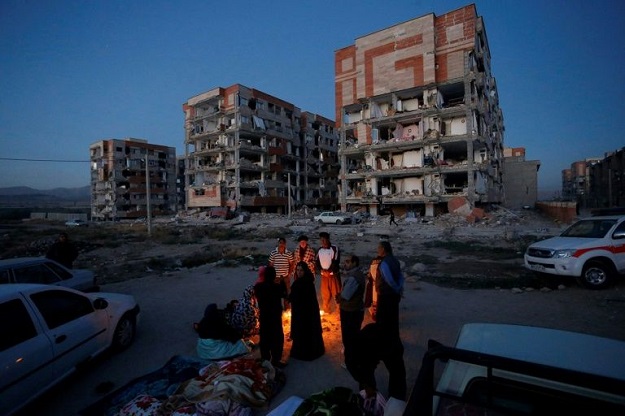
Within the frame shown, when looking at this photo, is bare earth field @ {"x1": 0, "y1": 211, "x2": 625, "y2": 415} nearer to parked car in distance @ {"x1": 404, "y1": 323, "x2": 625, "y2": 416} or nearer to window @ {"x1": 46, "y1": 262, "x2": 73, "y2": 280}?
window @ {"x1": 46, "y1": 262, "x2": 73, "y2": 280}

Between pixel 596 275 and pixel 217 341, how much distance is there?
8.96m

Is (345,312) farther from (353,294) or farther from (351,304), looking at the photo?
(353,294)

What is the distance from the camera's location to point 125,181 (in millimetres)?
65875

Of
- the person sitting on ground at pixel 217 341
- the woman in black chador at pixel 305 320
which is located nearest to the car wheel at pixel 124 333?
the person sitting on ground at pixel 217 341

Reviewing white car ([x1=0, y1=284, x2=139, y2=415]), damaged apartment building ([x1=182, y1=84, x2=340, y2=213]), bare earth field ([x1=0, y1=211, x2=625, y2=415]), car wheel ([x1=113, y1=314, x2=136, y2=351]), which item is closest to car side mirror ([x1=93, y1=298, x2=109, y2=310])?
white car ([x1=0, y1=284, x2=139, y2=415])

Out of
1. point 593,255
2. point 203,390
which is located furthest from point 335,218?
point 203,390

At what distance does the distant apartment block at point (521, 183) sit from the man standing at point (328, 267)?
5996 cm

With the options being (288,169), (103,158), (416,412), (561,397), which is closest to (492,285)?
(561,397)

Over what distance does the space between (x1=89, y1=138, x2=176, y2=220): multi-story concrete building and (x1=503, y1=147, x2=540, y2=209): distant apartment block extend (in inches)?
2716

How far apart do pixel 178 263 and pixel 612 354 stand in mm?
14153

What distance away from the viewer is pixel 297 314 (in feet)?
15.9

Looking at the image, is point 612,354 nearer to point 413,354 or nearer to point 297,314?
point 413,354

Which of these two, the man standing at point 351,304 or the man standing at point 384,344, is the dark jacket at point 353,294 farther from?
the man standing at point 384,344

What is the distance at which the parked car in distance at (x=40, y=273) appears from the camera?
18.9 feet
